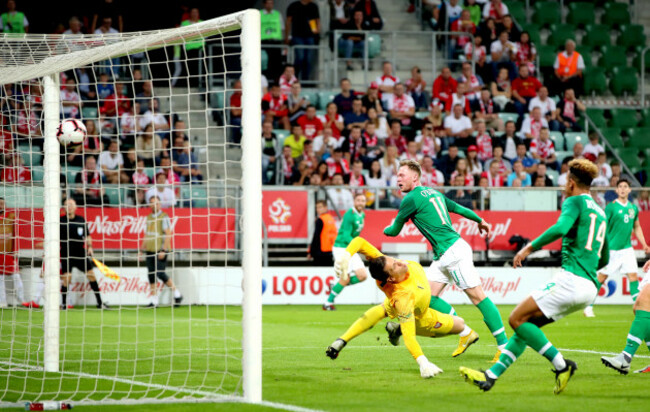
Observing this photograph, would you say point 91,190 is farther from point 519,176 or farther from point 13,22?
point 519,176

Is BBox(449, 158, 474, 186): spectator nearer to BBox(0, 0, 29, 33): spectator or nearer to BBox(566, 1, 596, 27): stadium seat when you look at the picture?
BBox(566, 1, 596, 27): stadium seat

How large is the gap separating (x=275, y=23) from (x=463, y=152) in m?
5.42

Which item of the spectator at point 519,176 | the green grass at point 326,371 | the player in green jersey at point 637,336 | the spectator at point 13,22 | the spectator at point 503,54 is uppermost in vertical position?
the spectator at point 13,22

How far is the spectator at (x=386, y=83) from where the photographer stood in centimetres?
2280

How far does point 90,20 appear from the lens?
71.9 feet

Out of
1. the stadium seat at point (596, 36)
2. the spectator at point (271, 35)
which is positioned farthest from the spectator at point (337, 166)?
the stadium seat at point (596, 36)

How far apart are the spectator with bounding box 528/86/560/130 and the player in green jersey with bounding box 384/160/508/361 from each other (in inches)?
569

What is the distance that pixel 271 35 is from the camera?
888 inches

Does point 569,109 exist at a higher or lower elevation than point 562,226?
higher

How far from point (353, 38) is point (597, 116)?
7.07m

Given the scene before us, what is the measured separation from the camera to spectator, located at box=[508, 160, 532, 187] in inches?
832

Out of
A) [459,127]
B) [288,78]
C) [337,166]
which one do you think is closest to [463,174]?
[459,127]

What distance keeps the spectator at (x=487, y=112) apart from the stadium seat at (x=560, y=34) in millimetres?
4073

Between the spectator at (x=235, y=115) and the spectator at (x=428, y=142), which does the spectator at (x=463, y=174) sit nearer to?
the spectator at (x=428, y=142)
